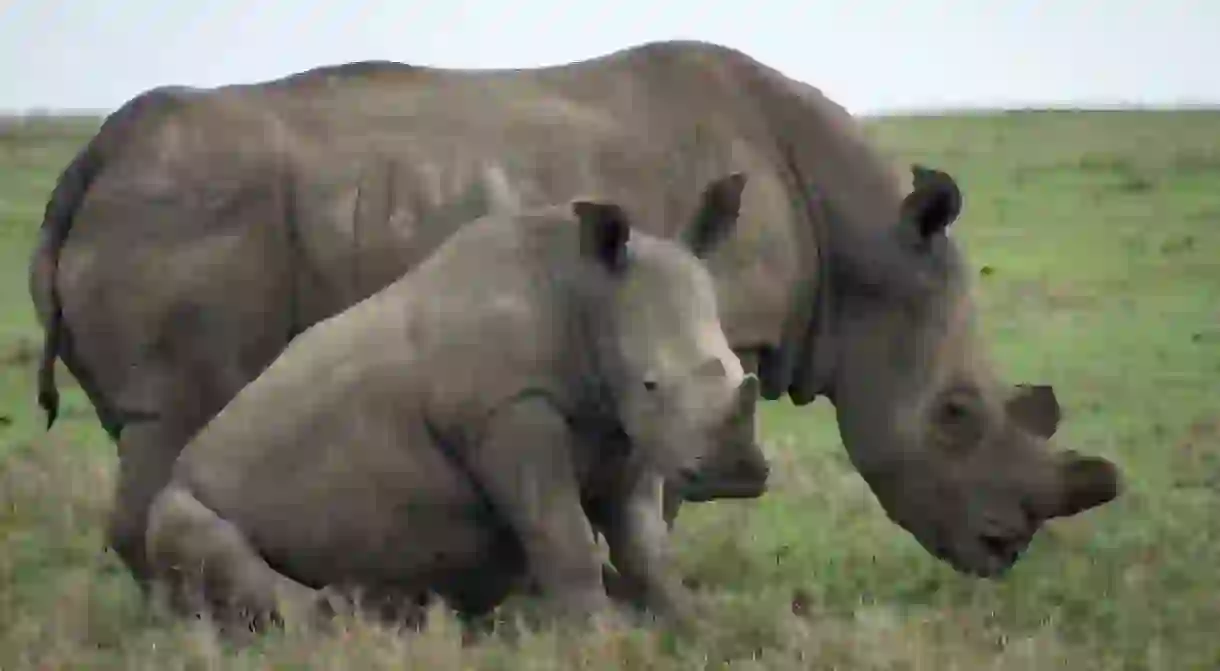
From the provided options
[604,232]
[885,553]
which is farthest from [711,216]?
[885,553]

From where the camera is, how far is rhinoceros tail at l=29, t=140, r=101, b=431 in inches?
277

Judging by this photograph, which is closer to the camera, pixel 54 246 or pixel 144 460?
pixel 144 460

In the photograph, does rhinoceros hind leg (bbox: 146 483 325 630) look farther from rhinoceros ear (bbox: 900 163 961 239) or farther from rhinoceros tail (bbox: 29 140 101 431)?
rhinoceros ear (bbox: 900 163 961 239)

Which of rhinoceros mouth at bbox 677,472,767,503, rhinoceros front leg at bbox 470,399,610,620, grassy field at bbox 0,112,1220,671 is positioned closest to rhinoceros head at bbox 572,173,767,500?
rhinoceros mouth at bbox 677,472,767,503

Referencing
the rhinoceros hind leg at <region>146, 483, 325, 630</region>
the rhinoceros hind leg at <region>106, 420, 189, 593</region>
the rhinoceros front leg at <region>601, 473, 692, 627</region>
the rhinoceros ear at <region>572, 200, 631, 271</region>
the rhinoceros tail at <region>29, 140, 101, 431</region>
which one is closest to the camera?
the rhinoceros hind leg at <region>146, 483, 325, 630</region>

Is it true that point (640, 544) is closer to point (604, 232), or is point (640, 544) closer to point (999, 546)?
point (604, 232)

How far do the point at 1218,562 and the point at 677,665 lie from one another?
261 centimetres

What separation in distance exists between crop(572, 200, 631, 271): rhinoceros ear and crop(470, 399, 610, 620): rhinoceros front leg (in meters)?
0.44

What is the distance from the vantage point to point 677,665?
543cm

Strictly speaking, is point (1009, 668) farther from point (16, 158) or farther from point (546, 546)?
point (16, 158)

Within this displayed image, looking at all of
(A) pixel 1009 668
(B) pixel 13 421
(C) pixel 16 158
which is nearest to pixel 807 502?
(A) pixel 1009 668

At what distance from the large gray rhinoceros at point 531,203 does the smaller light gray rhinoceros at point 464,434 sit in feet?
2.32

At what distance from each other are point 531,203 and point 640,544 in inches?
55.3

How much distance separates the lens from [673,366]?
584 centimetres
